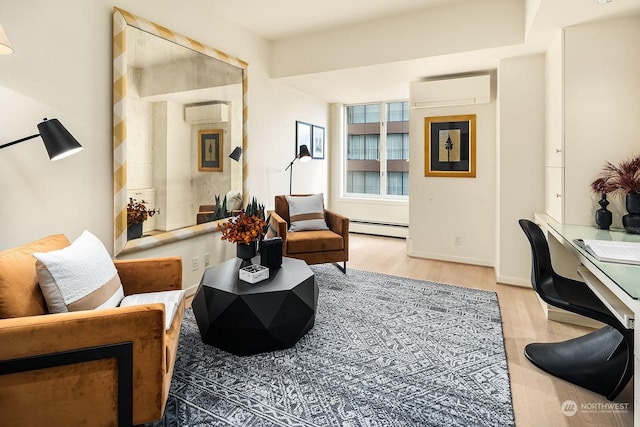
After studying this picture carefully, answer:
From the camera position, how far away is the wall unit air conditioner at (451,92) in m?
4.02

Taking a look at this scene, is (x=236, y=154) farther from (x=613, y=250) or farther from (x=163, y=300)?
(x=613, y=250)

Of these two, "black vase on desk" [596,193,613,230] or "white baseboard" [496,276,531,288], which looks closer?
"black vase on desk" [596,193,613,230]

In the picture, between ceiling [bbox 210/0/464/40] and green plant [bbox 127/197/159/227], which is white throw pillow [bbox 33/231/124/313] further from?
ceiling [bbox 210/0/464/40]

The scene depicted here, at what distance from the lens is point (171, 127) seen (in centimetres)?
297

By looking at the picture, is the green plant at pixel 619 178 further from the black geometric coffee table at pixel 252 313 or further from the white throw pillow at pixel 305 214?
the white throw pillow at pixel 305 214

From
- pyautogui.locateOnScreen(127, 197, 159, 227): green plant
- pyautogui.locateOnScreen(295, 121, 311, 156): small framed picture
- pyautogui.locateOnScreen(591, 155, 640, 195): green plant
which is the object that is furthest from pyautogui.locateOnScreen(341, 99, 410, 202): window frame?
pyautogui.locateOnScreen(127, 197, 159, 227): green plant

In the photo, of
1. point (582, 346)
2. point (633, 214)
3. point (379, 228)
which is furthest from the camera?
point (379, 228)

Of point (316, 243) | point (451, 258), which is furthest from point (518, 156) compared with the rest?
point (316, 243)

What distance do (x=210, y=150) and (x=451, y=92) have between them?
286cm

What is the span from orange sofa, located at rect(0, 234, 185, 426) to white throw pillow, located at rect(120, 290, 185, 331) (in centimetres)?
38

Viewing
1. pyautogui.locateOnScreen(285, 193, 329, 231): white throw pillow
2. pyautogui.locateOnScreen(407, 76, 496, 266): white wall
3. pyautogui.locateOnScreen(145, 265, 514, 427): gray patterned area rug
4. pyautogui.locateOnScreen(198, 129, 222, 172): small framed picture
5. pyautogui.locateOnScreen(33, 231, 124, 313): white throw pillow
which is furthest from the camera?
pyautogui.locateOnScreen(407, 76, 496, 266): white wall

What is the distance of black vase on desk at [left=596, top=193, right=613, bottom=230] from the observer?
2.53 metres

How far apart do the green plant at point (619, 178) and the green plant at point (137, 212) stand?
348 centimetres

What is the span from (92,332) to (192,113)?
2.34 m
